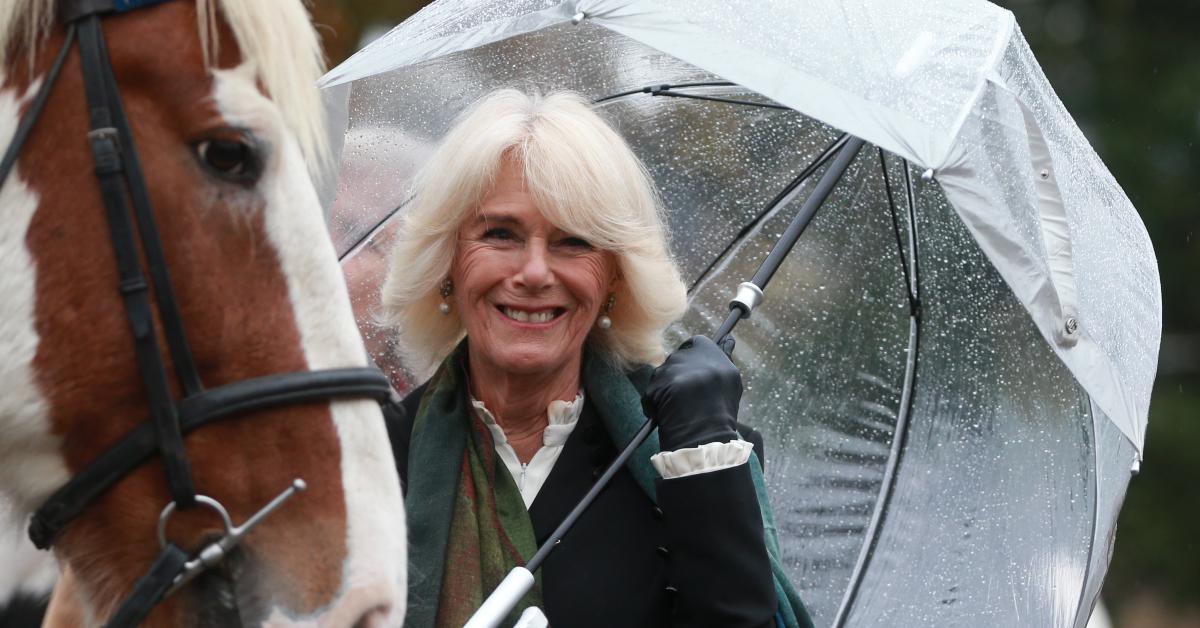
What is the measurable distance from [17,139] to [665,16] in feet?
3.56

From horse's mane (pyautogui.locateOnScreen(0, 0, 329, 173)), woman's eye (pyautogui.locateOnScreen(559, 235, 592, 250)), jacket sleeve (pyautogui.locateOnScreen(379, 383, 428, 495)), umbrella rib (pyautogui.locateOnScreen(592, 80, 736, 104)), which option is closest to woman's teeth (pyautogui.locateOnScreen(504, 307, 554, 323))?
woman's eye (pyautogui.locateOnScreen(559, 235, 592, 250))

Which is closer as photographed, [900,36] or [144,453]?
[144,453]

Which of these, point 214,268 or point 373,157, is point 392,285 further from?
point 214,268

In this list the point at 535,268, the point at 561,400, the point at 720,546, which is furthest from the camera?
the point at 561,400

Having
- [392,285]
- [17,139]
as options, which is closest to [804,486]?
[392,285]

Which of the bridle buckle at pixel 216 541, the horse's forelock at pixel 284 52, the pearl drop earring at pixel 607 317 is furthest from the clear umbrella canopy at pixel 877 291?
the bridle buckle at pixel 216 541

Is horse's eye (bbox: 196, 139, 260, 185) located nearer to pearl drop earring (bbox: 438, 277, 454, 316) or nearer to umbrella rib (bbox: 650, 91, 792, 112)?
pearl drop earring (bbox: 438, 277, 454, 316)

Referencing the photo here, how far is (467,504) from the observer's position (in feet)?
8.08

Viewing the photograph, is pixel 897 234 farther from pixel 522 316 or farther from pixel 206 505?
pixel 206 505

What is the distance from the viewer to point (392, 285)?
9.20 ft

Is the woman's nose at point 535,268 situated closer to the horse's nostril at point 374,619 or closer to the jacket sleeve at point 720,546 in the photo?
the jacket sleeve at point 720,546

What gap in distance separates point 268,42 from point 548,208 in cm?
89

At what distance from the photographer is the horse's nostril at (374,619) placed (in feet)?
5.58

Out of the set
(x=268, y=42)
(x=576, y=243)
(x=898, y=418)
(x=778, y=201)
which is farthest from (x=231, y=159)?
(x=898, y=418)
